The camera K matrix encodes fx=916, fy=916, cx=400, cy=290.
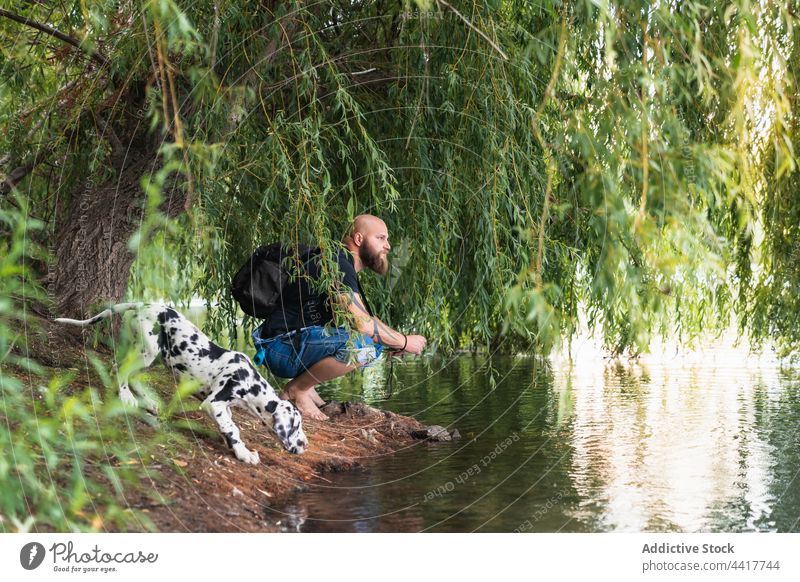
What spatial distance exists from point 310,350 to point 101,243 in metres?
1.56

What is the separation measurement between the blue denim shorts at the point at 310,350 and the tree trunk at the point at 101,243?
3.37ft

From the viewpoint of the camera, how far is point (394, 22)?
596cm

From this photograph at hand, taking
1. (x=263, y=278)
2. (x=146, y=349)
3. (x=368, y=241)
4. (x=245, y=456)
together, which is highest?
(x=368, y=241)

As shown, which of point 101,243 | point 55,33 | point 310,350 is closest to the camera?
point 55,33

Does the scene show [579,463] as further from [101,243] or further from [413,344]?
[101,243]

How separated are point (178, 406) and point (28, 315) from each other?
122 cm

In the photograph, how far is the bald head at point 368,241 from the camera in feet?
18.8

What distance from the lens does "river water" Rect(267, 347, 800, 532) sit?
4.26m

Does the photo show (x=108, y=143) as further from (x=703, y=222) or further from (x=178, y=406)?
(x=703, y=222)

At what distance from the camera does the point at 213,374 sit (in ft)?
16.5

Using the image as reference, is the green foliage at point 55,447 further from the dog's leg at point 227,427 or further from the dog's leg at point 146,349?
the dog's leg at point 227,427

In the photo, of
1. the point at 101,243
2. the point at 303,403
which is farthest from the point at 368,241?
the point at 101,243

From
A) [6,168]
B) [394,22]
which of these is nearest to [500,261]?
[394,22]
